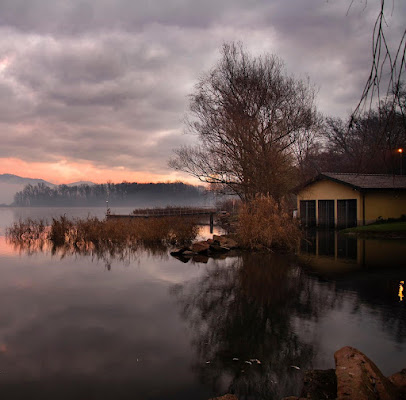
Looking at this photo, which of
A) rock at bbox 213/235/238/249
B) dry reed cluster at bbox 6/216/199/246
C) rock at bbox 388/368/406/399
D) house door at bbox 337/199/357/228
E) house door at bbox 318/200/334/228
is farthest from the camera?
house door at bbox 318/200/334/228

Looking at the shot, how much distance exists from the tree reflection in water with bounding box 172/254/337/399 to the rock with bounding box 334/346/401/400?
956mm

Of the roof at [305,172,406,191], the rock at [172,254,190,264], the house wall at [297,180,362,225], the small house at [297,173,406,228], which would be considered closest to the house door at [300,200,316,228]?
the small house at [297,173,406,228]

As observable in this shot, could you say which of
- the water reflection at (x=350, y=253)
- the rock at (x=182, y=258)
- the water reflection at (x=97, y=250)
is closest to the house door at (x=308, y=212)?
the water reflection at (x=350, y=253)

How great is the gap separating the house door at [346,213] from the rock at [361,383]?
24.0 metres

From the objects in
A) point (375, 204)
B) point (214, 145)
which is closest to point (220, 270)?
point (214, 145)

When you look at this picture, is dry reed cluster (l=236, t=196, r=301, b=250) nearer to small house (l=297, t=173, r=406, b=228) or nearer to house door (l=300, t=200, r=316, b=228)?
small house (l=297, t=173, r=406, b=228)

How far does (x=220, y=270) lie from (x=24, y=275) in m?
6.51

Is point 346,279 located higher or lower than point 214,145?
lower

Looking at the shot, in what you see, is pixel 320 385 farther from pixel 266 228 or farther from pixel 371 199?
pixel 371 199

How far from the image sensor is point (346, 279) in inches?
409

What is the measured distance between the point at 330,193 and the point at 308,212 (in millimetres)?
2639

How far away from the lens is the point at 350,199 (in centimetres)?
2669

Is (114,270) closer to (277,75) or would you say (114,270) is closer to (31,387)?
(31,387)

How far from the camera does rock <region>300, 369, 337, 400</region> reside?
3.89 metres
